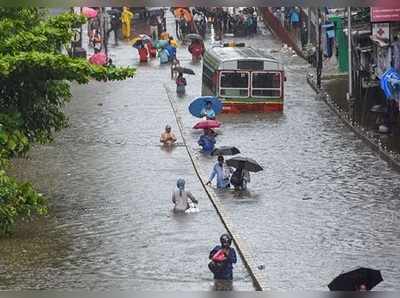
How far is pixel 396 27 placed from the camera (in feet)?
93.2

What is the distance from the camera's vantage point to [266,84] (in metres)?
33.0

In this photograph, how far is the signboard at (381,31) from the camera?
29097 millimetres

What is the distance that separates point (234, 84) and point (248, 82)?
0.42m

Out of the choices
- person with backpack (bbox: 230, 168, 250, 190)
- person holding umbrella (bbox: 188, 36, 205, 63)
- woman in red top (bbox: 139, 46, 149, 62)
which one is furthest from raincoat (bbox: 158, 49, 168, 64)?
person with backpack (bbox: 230, 168, 250, 190)

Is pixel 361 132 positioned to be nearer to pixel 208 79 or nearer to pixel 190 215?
pixel 208 79

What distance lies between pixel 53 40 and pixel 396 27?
39.8 ft

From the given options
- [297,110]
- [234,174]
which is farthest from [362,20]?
[234,174]

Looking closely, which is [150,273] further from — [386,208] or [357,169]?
[357,169]

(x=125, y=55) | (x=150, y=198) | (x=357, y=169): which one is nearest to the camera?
(x=150, y=198)

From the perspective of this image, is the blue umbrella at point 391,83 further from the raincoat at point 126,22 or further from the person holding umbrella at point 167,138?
the raincoat at point 126,22

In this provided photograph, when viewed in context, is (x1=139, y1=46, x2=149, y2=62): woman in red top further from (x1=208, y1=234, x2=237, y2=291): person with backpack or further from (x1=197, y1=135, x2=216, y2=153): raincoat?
(x1=208, y1=234, x2=237, y2=291): person with backpack

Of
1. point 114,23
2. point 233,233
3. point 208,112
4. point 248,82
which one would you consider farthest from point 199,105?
point 114,23

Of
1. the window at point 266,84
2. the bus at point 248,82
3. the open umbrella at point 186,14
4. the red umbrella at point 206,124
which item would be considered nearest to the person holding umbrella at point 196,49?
the open umbrella at point 186,14

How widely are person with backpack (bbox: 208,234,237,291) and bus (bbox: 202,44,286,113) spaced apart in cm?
1854
